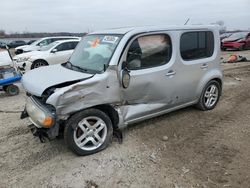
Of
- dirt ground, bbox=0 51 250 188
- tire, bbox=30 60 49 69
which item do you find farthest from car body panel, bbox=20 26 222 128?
tire, bbox=30 60 49 69

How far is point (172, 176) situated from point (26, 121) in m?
3.40

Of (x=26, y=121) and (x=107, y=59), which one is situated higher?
(x=107, y=59)

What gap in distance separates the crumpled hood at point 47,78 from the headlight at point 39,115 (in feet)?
0.66

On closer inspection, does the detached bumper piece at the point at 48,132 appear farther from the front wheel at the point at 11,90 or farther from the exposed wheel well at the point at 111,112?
the front wheel at the point at 11,90

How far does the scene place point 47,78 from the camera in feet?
14.7

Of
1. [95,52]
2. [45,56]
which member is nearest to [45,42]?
[45,56]

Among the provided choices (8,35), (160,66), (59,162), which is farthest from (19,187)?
(8,35)

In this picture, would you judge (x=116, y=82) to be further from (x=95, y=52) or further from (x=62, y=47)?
(x=62, y=47)

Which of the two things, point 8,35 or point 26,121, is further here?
point 8,35

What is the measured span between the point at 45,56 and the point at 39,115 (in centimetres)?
869

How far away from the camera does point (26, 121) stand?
5906 millimetres

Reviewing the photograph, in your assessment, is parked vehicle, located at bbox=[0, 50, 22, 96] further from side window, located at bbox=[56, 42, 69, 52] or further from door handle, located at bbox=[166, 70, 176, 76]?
door handle, located at bbox=[166, 70, 176, 76]

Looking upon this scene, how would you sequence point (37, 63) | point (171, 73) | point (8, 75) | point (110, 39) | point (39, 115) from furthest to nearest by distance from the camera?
1. point (37, 63)
2. point (8, 75)
3. point (171, 73)
4. point (110, 39)
5. point (39, 115)

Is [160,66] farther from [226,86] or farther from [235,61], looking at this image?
[235,61]
